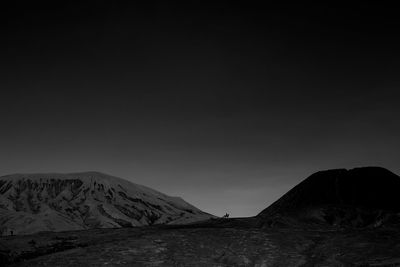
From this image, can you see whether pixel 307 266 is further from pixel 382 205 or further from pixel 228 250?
pixel 382 205

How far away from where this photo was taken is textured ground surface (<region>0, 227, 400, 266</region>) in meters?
25.6

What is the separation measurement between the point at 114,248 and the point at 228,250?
26.6 feet

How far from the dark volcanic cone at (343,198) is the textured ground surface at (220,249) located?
2081 inches

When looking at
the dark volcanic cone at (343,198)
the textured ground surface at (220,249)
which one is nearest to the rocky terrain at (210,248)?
the textured ground surface at (220,249)

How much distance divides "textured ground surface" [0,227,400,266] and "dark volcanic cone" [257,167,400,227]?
5285cm

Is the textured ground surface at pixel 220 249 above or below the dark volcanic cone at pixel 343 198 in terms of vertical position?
below

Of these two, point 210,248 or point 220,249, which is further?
point 210,248

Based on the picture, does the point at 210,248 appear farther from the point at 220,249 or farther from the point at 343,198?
the point at 343,198

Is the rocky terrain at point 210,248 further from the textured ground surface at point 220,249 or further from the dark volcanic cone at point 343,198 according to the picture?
the dark volcanic cone at point 343,198

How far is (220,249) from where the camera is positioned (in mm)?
28438

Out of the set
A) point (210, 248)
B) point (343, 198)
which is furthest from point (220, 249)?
point (343, 198)

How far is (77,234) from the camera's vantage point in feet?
120

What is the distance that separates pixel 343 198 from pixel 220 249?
260 feet

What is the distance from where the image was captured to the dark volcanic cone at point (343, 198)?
86.6 meters
